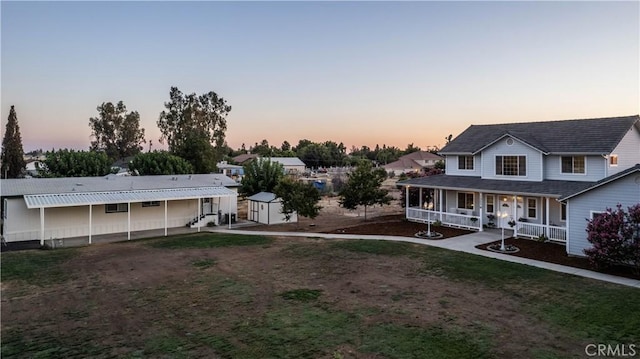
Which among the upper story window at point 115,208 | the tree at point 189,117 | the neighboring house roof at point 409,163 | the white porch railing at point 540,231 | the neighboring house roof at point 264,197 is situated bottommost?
the white porch railing at point 540,231

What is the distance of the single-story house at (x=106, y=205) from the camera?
20.2 m

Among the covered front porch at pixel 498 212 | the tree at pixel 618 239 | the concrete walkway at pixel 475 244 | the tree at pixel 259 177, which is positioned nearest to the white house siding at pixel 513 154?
the covered front porch at pixel 498 212

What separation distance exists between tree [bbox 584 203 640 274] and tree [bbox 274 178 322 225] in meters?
14.5

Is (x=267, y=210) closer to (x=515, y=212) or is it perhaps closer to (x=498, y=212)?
(x=498, y=212)

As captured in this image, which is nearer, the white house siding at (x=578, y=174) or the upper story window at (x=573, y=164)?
the white house siding at (x=578, y=174)

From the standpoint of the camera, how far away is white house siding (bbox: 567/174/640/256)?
14.4m

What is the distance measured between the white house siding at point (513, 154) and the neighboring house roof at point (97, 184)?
17.7 metres

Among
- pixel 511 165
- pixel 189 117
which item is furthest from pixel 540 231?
pixel 189 117

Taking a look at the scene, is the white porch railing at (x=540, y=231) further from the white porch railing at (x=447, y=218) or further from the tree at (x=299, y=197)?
the tree at (x=299, y=197)

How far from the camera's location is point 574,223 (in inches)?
633

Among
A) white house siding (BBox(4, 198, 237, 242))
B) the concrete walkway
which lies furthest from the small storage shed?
white house siding (BBox(4, 198, 237, 242))

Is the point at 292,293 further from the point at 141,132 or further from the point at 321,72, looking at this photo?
the point at 141,132


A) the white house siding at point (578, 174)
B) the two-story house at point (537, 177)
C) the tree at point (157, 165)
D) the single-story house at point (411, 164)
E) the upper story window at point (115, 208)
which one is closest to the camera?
the two-story house at point (537, 177)

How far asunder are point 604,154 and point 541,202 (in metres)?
3.78
